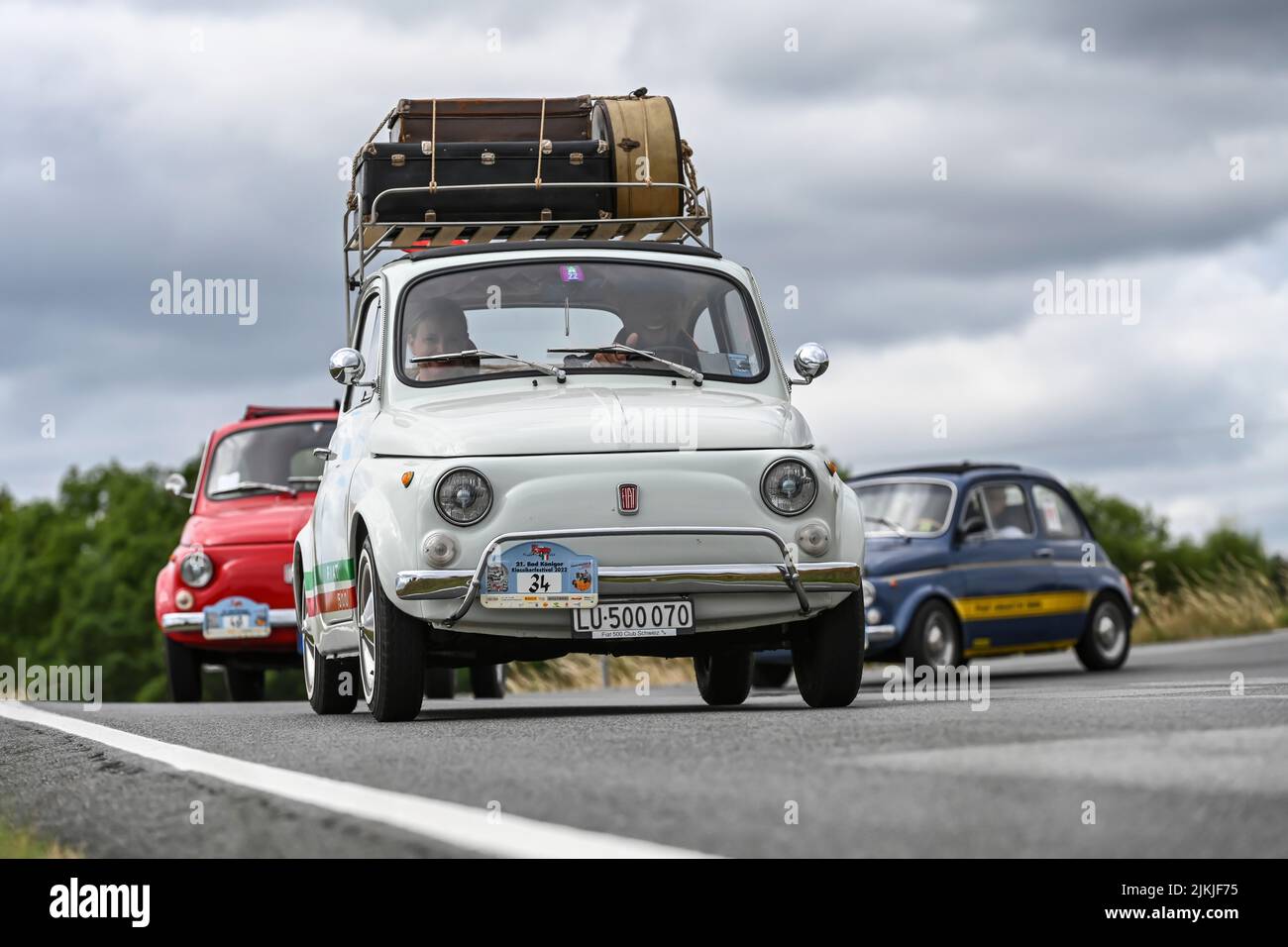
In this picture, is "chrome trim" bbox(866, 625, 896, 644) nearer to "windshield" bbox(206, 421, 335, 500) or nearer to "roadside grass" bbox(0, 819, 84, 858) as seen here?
"windshield" bbox(206, 421, 335, 500)

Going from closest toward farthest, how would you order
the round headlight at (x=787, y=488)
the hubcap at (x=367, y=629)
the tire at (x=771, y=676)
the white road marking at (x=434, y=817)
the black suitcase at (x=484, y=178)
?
the white road marking at (x=434, y=817) → the round headlight at (x=787, y=488) → the hubcap at (x=367, y=629) → the black suitcase at (x=484, y=178) → the tire at (x=771, y=676)

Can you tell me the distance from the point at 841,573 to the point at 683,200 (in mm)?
4075

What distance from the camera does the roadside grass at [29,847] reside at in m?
4.95

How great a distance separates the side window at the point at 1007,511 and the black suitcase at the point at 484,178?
742cm

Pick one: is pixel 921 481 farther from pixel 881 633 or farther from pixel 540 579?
pixel 540 579

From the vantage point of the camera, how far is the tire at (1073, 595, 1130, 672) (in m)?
18.9

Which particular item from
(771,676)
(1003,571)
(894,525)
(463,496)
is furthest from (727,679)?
(771,676)

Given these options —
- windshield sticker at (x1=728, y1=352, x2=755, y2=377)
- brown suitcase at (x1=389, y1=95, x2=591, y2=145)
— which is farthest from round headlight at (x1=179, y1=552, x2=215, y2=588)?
windshield sticker at (x1=728, y1=352, x2=755, y2=377)

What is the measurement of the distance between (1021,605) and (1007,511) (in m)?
0.91

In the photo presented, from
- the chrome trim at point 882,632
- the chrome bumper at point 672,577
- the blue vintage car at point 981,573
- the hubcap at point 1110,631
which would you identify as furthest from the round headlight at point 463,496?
the hubcap at point 1110,631

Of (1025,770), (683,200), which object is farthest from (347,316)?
(1025,770)

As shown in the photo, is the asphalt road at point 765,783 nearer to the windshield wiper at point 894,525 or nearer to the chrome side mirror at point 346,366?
the chrome side mirror at point 346,366
